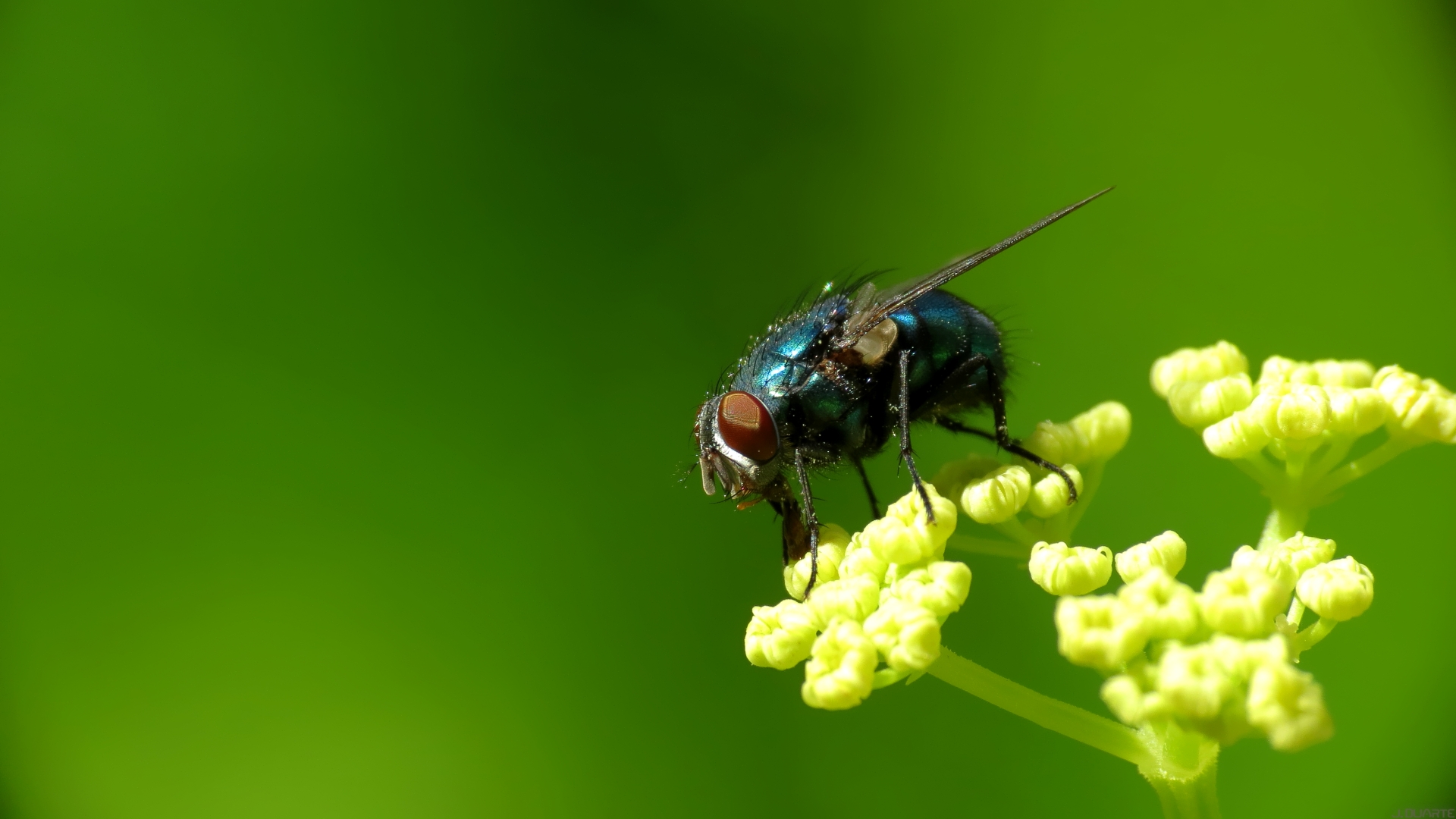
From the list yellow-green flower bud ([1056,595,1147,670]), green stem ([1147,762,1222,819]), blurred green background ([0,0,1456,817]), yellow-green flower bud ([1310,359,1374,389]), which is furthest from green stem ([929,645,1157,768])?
blurred green background ([0,0,1456,817])

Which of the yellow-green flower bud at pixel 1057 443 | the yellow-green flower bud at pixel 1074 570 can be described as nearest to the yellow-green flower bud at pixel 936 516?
the yellow-green flower bud at pixel 1074 570

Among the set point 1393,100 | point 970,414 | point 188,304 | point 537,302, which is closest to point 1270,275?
point 1393,100

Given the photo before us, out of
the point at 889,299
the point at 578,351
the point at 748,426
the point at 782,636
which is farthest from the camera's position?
the point at 578,351

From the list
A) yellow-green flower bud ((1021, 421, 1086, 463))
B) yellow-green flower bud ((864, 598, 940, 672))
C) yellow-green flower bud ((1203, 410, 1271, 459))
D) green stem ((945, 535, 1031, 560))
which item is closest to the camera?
yellow-green flower bud ((864, 598, 940, 672))

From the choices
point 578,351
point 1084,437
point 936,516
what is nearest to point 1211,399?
point 1084,437

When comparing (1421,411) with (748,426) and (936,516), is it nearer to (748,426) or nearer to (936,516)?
(936,516)

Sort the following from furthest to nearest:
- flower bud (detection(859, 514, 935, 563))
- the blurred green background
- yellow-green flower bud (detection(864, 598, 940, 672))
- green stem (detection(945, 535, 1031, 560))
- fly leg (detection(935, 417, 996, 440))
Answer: the blurred green background → fly leg (detection(935, 417, 996, 440)) → green stem (detection(945, 535, 1031, 560)) → flower bud (detection(859, 514, 935, 563)) → yellow-green flower bud (detection(864, 598, 940, 672))

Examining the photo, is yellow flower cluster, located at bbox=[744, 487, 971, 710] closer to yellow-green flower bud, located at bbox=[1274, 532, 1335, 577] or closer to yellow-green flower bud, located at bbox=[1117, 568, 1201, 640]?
yellow-green flower bud, located at bbox=[1117, 568, 1201, 640]
